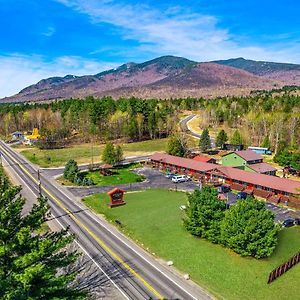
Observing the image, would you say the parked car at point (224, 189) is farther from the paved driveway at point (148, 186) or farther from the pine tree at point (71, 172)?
the pine tree at point (71, 172)

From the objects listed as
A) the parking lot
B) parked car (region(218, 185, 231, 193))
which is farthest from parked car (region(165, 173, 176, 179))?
parked car (region(218, 185, 231, 193))

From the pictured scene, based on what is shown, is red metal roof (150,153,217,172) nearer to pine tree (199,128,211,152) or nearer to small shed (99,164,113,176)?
small shed (99,164,113,176)

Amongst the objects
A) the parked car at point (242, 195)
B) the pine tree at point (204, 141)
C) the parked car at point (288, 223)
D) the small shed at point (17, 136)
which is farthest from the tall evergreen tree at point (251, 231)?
the small shed at point (17, 136)

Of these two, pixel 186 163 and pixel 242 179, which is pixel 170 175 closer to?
pixel 186 163

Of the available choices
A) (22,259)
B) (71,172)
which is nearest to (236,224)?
(22,259)

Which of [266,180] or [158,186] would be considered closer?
[266,180]

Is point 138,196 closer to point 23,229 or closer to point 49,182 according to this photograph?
point 49,182
